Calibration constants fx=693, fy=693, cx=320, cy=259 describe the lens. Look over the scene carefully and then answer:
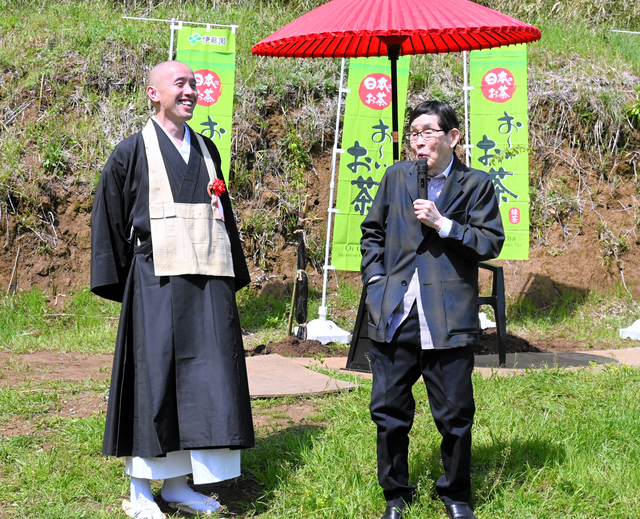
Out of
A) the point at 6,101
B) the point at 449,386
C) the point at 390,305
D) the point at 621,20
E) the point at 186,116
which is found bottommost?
the point at 449,386

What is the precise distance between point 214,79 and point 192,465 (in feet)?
15.2

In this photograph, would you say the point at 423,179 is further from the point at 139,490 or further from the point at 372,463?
the point at 139,490

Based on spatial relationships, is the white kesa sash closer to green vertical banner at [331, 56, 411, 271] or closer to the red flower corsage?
the red flower corsage

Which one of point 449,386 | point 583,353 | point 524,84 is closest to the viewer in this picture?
point 449,386

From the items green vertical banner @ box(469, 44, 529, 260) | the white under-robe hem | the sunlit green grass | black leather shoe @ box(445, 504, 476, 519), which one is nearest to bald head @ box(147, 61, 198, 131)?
the white under-robe hem

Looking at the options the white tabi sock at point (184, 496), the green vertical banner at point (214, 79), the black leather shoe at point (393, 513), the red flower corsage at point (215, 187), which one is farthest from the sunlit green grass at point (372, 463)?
the green vertical banner at point (214, 79)

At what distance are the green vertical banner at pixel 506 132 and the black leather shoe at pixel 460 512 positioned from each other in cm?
467

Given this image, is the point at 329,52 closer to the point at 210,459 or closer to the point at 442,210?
the point at 442,210

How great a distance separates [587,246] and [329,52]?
4824mm

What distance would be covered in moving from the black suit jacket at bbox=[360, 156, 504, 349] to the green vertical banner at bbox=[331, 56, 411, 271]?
3.84m

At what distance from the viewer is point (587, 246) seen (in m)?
8.48

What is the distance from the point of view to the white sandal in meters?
3.19

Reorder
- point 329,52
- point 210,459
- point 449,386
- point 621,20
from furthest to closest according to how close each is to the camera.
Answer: point 621,20 → point 329,52 → point 210,459 → point 449,386

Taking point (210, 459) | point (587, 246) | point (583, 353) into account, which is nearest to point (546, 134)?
Answer: point (587, 246)
